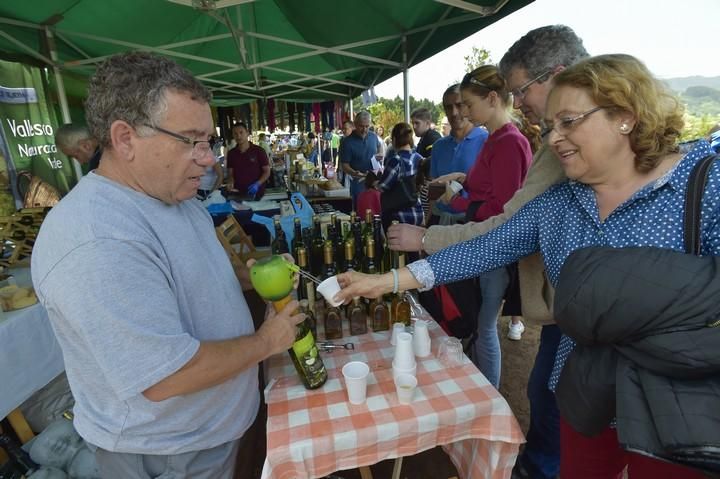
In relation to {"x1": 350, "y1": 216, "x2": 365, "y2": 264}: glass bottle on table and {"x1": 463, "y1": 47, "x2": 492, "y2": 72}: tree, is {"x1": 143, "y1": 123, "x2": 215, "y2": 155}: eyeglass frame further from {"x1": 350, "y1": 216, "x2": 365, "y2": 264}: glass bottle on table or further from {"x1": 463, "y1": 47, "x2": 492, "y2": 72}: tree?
{"x1": 463, "y1": 47, "x2": 492, "y2": 72}: tree

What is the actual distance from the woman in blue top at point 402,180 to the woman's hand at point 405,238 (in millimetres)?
1656

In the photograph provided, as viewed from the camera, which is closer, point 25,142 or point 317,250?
point 317,250

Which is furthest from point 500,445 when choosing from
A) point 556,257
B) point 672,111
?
point 672,111

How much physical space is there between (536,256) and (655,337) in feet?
2.71

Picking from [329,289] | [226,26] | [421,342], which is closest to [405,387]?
[421,342]

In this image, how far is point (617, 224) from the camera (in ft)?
3.46

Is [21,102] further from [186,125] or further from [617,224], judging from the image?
[617,224]

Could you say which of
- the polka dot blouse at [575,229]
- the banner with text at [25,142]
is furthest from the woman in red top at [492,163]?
the banner with text at [25,142]

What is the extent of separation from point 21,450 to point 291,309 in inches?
76.9

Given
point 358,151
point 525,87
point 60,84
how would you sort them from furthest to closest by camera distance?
point 358,151, point 60,84, point 525,87

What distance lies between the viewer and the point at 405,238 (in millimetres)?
1777

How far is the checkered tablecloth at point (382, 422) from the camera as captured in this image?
40.9 inches

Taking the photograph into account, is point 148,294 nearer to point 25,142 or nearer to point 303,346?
point 303,346

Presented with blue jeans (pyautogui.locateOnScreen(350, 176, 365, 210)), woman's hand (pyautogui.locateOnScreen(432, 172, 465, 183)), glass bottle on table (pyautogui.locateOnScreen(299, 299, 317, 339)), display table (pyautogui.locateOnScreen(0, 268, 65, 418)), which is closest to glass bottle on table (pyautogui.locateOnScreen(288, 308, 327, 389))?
glass bottle on table (pyautogui.locateOnScreen(299, 299, 317, 339))
